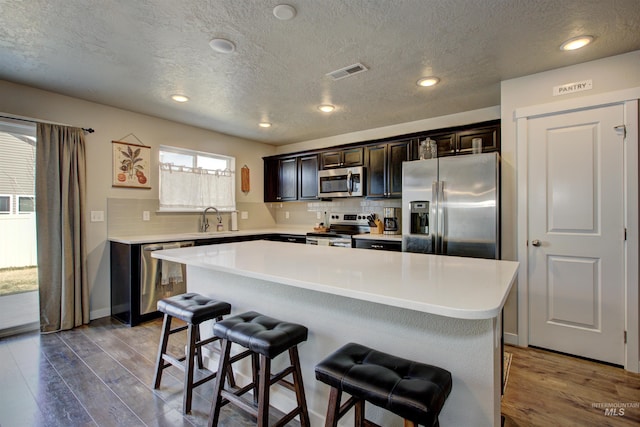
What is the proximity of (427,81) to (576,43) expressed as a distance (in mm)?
1056

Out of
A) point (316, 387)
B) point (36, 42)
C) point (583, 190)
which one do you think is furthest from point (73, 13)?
point (583, 190)

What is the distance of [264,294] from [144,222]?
2699 mm

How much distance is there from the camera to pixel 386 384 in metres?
1.05

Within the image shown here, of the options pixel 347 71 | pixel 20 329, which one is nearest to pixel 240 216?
pixel 20 329

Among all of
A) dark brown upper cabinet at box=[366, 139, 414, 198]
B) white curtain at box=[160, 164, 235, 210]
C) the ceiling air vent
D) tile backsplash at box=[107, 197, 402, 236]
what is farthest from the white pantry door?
white curtain at box=[160, 164, 235, 210]

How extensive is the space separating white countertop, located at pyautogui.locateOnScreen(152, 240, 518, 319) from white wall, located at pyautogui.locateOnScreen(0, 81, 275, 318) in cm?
187

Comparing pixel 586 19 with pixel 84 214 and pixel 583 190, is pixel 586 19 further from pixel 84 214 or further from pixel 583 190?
pixel 84 214

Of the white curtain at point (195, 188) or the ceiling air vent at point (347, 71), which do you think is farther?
the white curtain at point (195, 188)

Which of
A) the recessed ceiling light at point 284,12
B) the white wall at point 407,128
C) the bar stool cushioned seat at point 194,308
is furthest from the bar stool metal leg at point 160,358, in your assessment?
the white wall at point 407,128

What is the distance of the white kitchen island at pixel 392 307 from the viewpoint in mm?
1156

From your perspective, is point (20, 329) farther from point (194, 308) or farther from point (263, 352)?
point (263, 352)

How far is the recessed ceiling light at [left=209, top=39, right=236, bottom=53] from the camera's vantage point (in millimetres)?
2152

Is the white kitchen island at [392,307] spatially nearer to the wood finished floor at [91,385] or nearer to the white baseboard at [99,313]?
the wood finished floor at [91,385]

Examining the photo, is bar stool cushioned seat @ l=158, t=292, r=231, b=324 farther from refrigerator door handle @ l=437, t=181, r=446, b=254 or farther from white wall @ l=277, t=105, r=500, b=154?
white wall @ l=277, t=105, r=500, b=154
